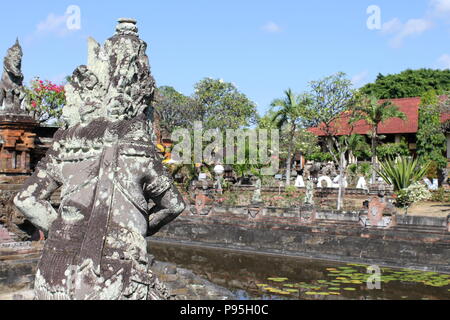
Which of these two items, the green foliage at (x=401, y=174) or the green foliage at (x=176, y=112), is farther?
the green foliage at (x=176, y=112)

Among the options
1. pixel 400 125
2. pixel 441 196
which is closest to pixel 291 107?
pixel 441 196

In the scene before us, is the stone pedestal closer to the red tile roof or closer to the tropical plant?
the tropical plant

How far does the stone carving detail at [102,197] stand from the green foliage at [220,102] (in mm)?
32681

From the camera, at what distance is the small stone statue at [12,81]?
34.2ft

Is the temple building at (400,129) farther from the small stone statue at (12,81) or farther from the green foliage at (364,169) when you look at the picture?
the small stone statue at (12,81)

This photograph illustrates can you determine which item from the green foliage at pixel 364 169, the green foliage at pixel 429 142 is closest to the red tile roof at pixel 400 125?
the green foliage at pixel 429 142

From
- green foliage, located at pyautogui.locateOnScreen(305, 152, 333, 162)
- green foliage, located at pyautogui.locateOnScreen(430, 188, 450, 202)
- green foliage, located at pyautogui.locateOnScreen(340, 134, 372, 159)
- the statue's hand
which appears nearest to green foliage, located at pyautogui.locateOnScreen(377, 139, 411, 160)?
green foliage, located at pyautogui.locateOnScreen(340, 134, 372, 159)

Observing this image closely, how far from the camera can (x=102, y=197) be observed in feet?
12.9

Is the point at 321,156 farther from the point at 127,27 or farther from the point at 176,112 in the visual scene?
the point at 127,27

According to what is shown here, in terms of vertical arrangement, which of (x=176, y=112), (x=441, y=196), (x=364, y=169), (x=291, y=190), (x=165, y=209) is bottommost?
(x=441, y=196)

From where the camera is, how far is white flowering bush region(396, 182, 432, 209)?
18.5m

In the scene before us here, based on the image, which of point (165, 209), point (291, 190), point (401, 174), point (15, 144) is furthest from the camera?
point (291, 190)

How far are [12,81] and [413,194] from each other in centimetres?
1364
